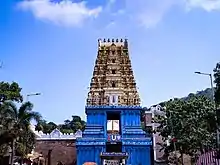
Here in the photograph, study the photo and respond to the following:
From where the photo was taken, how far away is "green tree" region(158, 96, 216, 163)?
4394 centimetres

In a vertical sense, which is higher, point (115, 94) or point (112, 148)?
point (115, 94)

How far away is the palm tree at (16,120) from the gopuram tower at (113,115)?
14.6m

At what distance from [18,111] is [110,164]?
17.4 metres

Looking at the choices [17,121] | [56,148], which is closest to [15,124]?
[17,121]

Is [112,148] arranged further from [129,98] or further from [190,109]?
[190,109]

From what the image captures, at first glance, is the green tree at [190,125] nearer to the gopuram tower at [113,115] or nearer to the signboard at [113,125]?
the gopuram tower at [113,115]

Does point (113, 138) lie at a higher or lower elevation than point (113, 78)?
lower

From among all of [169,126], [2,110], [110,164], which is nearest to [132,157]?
[110,164]

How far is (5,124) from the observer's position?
124 ft

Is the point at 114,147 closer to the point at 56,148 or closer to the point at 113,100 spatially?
the point at 113,100

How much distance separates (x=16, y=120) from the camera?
37875 mm

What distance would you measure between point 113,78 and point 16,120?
21.1 metres

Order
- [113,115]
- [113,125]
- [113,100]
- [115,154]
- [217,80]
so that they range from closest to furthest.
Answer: [217,80]
[115,154]
[113,100]
[113,115]
[113,125]

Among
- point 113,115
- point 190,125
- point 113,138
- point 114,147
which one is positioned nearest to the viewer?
point 190,125
